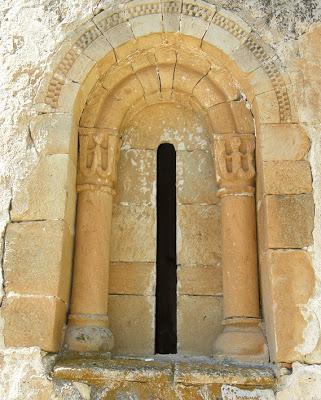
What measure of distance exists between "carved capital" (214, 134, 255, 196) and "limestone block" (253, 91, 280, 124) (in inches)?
11.0

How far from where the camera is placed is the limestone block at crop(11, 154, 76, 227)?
433 cm

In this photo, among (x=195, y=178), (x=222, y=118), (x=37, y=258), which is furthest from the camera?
(x=195, y=178)

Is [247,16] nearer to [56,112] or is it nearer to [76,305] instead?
[56,112]

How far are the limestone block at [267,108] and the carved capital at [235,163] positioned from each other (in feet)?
0.92

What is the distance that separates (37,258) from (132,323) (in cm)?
104

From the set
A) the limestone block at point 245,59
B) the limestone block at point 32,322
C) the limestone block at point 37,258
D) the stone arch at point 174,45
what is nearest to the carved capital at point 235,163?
the stone arch at point 174,45

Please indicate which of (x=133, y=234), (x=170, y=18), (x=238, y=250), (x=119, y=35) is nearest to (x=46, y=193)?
(x=133, y=234)

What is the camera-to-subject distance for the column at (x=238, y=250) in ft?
14.1

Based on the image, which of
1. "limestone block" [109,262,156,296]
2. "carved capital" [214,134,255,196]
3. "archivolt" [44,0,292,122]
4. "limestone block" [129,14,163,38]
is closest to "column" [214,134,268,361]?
"carved capital" [214,134,255,196]

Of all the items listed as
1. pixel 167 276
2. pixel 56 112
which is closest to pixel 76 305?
pixel 167 276

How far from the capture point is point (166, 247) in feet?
17.8

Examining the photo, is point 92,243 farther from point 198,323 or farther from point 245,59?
point 245,59

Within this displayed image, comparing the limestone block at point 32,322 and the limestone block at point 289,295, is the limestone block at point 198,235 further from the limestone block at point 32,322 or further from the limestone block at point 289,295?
the limestone block at point 32,322

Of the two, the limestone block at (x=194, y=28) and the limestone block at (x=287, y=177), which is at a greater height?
the limestone block at (x=194, y=28)
